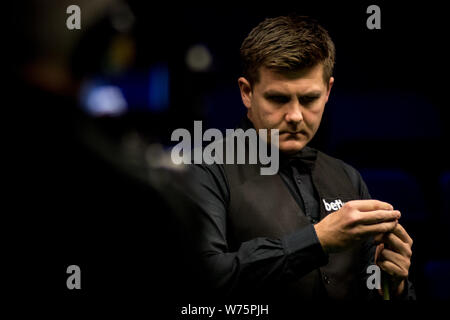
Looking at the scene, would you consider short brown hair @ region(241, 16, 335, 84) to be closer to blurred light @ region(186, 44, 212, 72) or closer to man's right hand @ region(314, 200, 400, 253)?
man's right hand @ region(314, 200, 400, 253)

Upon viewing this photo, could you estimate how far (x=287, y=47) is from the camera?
124cm

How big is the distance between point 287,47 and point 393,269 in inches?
24.5

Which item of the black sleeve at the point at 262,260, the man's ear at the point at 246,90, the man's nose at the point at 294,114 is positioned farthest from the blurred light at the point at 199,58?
the black sleeve at the point at 262,260

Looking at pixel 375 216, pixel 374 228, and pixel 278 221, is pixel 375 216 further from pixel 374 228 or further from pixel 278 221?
pixel 278 221

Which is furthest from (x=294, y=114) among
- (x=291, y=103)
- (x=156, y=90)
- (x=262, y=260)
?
(x=156, y=90)

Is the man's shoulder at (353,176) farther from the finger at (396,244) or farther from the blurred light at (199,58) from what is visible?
the blurred light at (199,58)

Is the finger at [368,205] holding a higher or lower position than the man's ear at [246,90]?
lower

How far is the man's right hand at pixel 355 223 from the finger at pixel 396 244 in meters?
0.09

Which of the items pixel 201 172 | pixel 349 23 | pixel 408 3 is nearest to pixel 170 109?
pixel 349 23

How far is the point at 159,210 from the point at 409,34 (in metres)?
2.46

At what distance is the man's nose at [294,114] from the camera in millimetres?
1225

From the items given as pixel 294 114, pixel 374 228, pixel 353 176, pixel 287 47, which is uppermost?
pixel 287 47

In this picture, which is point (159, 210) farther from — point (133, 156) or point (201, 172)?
point (201, 172)

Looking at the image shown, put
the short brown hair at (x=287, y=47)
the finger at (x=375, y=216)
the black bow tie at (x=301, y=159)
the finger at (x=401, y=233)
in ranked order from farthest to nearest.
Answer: the black bow tie at (x=301, y=159), the short brown hair at (x=287, y=47), the finger at (x=401, y=233), the finger at (x=375, y=216)
